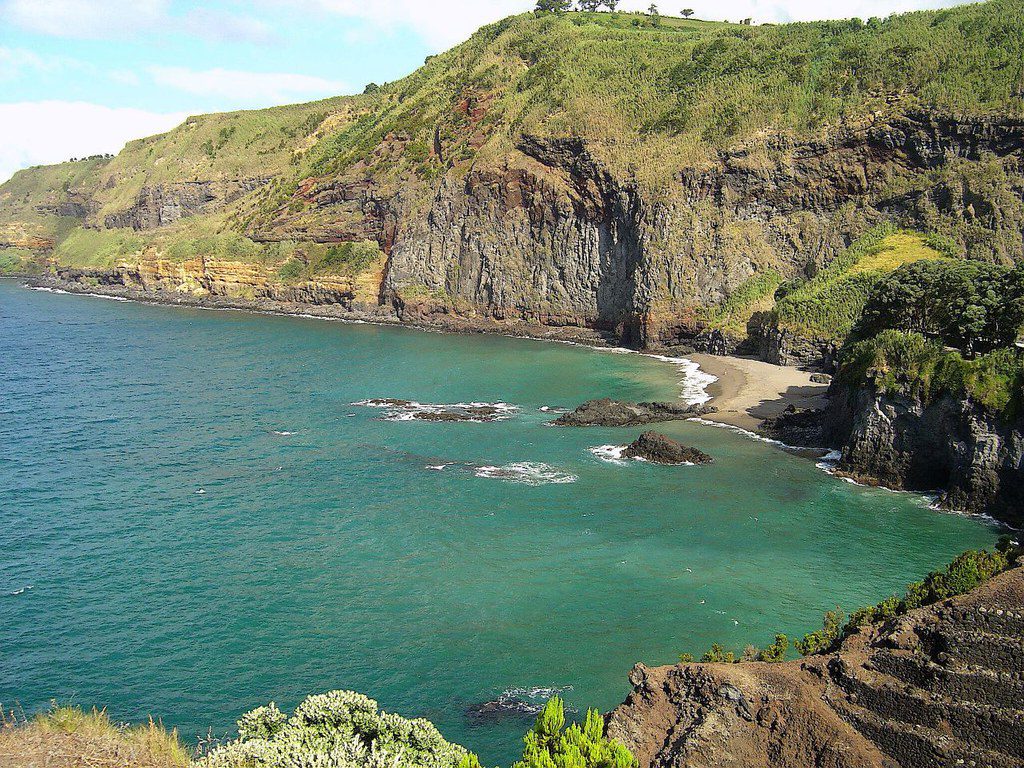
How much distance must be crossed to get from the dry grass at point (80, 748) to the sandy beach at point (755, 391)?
4946cm

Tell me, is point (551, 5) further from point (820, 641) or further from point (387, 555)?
point (820, 641)

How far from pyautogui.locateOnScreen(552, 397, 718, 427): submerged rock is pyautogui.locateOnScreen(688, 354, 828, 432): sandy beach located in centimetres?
224

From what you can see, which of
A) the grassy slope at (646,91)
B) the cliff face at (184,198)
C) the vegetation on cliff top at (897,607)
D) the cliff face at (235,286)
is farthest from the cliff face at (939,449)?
the cliff face at (184,198)

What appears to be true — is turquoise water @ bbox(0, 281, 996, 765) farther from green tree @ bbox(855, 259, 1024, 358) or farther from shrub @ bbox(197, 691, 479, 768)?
green tree @ bbox(855, 259, 1024, 358)

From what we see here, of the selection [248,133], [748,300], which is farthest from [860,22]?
[248,133]

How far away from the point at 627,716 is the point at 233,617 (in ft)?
62.4

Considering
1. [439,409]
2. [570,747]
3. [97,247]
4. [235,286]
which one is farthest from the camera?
[97,247]

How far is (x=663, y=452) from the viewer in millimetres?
49969

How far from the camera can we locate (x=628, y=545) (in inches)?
1442

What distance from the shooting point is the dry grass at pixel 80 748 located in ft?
48.3

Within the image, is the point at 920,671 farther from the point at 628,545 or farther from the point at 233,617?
the point at 233,617

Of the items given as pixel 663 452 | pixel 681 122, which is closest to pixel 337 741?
pixel 663 452

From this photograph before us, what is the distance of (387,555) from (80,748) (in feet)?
68.3

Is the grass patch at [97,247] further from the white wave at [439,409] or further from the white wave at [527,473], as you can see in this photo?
the white wave at [527,473]
